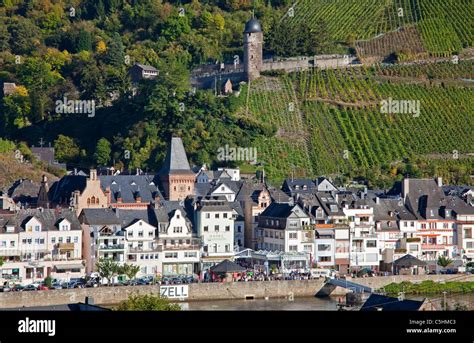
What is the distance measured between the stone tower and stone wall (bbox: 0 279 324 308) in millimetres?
37512

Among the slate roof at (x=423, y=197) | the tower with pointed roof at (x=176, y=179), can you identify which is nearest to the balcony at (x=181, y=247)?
the tower with pointed roof at (x=176, y=179)

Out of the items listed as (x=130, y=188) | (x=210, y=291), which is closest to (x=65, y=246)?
(x=210, y=291)

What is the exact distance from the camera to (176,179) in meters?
58.2

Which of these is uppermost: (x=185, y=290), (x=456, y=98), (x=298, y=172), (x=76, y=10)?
(x=76, y=10)

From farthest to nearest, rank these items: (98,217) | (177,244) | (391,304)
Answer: (177,244)
(98,217)
(391,304)

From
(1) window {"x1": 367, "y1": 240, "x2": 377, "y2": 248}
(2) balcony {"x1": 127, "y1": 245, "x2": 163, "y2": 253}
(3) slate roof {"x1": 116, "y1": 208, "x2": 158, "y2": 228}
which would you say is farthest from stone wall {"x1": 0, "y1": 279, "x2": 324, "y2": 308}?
(1) window {"x1": 367, "y1": 240, "x2": 377, "y2": 248}

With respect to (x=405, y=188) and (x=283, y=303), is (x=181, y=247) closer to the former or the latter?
(x=283, y=303)

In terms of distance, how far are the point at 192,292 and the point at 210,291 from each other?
2.80 feet

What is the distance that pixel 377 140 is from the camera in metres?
75.9

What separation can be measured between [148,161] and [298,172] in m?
8.62
